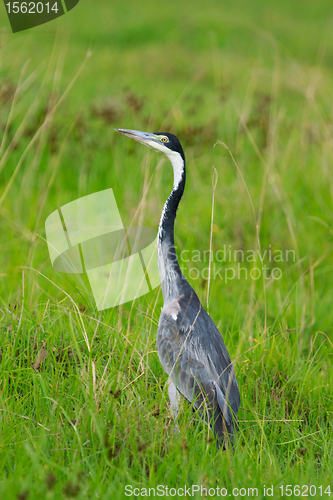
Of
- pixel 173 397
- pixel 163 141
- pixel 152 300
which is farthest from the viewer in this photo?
pixel 152 300

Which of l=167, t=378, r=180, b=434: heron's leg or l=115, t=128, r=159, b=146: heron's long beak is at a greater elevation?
l=115, t=128, r=159, b=146: heron's long beak

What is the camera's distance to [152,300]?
3.94 meters

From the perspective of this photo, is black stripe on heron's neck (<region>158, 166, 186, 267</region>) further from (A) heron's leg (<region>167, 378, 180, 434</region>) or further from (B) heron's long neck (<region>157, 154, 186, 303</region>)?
(A) heron's leg (<region>167, 378, 180, 434</region>)

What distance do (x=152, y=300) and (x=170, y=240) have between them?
1.87ft

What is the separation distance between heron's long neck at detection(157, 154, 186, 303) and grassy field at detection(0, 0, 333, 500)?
19 centimetres

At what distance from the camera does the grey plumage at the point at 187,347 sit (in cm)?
314

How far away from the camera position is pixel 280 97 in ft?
43.5

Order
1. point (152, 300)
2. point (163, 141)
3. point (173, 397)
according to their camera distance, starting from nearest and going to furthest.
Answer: point (173, 397) < point (163, 141) < point (152, 300)

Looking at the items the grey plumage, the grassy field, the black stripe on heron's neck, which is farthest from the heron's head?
the grassy field

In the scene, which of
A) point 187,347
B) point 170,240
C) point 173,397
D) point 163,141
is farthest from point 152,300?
point 163,141

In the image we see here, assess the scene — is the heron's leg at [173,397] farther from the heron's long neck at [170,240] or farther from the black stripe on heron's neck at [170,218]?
the black stripe on heron's neck at [170,218]

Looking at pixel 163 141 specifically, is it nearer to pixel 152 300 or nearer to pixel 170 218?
pixel 170 218

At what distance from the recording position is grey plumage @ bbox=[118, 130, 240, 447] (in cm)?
314

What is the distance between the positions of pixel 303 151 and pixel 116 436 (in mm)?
5974
